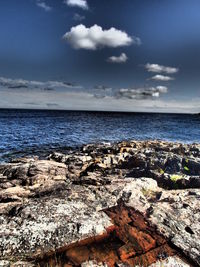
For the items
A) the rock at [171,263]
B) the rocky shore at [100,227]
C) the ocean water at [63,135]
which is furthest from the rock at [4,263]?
the ocean water at [63,135]

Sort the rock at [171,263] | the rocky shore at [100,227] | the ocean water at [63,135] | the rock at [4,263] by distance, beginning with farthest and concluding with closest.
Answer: the ocean water at [63,135], the rocky shore at [100,227], the rock at [171,263], the rock at [4,263]

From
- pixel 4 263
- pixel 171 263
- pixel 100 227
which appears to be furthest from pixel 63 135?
pixel 171 263

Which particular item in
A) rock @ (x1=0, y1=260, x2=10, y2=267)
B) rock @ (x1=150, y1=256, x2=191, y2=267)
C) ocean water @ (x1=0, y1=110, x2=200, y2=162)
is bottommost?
ocean water @ (x1=0, y1=110, x2=200, y2=162)

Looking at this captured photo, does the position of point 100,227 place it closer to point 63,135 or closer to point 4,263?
point 4,263

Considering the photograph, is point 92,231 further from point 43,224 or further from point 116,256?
point 43,224

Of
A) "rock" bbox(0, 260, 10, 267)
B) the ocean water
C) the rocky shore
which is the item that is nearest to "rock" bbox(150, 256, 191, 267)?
the rocky shore

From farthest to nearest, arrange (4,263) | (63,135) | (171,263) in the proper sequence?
(63,135) < (171,263) < (4,263)

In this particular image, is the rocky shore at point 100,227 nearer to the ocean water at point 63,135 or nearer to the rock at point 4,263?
the rock at point 4,263

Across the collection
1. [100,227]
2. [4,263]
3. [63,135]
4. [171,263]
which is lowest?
[63,135]

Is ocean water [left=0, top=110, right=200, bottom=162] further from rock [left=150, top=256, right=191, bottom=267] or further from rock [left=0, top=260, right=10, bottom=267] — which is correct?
rock [left=150, top=256, right=191, bottom=267]

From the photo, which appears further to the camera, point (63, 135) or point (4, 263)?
point (63, 135)

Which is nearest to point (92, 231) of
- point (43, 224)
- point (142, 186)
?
point (43, 224)

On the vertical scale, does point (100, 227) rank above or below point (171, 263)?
above

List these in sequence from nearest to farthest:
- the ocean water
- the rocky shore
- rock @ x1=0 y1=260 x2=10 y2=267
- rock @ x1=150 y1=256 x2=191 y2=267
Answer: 1. rock @ x1=0 y1=260 x2=10 y2=267
2. rock @ x1=150 y1=256 x2=191 y2=267
3. the rocky shore
4. the ocean water
